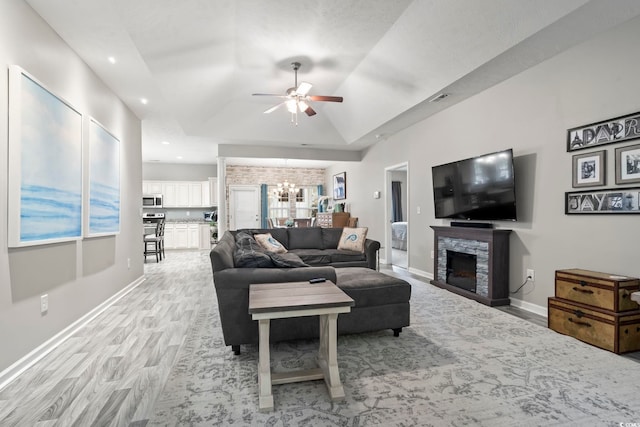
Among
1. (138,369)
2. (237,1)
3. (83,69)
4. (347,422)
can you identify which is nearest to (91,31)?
(83,69)

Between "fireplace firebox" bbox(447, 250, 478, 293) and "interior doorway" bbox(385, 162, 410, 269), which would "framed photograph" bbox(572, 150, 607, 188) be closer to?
"fireplace firebox" bbox(447, 250, 478, 293)

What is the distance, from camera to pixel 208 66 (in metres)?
4.18

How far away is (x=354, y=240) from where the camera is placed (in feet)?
16.7

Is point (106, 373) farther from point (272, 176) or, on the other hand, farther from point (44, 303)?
point (272, 176)

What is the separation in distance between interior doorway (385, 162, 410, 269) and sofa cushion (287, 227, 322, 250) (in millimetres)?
1707

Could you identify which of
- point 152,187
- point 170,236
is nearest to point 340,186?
point 170,236

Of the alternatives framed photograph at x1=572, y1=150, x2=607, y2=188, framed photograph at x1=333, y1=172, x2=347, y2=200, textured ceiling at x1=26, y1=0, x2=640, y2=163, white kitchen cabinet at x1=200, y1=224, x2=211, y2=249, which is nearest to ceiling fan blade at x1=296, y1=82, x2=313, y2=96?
textured ceiling at x1=26, y1=0, x2=640, y2=163

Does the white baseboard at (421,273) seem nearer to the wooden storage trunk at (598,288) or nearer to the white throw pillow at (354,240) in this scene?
the white throw pillow at (354,240)

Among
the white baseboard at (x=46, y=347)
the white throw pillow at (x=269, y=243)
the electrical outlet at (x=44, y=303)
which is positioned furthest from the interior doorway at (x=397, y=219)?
the electrical outlet at (x=44, y=303)

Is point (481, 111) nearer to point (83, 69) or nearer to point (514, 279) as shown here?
point (514, 279)

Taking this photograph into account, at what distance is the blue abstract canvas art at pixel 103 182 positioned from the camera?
3.35 m

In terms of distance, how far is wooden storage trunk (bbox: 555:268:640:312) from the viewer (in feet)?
7.86

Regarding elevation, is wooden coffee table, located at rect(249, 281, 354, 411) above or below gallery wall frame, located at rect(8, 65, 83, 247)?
below

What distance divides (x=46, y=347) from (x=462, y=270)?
4506 millimetres
